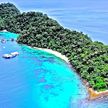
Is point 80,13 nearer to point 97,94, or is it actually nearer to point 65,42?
point 65,42

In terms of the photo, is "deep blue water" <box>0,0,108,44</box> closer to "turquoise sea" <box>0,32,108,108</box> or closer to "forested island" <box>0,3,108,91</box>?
"forested island" <box>0,3,108,91</box>

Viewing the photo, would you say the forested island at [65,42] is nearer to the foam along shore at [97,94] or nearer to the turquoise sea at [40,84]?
the foam along shore at [97,94]

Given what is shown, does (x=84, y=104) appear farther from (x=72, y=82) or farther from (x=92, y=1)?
(x=92, y=1)

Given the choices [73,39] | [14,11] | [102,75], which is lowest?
[102,75]

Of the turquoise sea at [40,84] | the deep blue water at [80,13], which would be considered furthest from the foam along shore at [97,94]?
the deep blue water at [80,13]

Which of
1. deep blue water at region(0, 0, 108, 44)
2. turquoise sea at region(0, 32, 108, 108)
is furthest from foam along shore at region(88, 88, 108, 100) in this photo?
deep blue water at region(0, 0, 108, 44)

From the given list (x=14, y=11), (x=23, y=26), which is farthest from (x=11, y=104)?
(x=14, y=11)
